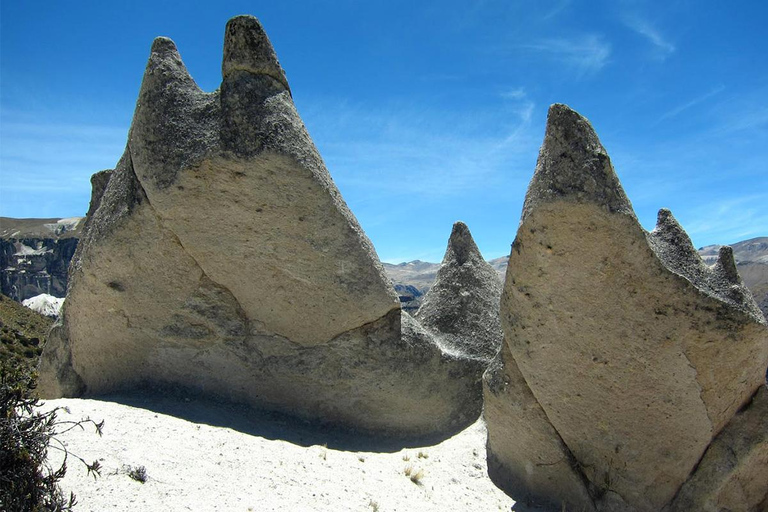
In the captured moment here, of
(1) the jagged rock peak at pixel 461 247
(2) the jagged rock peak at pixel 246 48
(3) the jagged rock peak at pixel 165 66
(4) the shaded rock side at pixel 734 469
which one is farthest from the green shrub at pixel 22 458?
(1) the jagged rock peak at pixel 461 247

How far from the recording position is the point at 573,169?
4.48 metres

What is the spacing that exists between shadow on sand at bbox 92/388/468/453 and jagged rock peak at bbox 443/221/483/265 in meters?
2.69

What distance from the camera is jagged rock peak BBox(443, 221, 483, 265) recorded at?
8102mm

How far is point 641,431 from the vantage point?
4.74 meters

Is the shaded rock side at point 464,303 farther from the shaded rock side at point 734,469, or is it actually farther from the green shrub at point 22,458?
the green shrub at point 22,458

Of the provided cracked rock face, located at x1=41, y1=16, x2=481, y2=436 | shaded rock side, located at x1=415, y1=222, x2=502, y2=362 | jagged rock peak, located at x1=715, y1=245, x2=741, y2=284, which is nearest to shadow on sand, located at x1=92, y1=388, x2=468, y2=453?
cracked rock face, located at x1=41, y1=16, x2=481, y2=436

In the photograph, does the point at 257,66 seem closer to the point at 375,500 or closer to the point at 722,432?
the point at 375,500

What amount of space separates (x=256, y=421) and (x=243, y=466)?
54.0 inches

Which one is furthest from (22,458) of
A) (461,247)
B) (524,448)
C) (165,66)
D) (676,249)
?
(461,247)

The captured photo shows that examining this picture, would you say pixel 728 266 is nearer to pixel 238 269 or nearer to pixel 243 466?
pixel 243 466

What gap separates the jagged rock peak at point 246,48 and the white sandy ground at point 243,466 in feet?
12.0

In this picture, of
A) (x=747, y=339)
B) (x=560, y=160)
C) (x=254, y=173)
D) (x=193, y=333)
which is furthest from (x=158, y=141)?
(x=747, y=339)

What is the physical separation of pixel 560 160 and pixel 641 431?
239 centimetres

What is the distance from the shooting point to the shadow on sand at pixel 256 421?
5.59m
